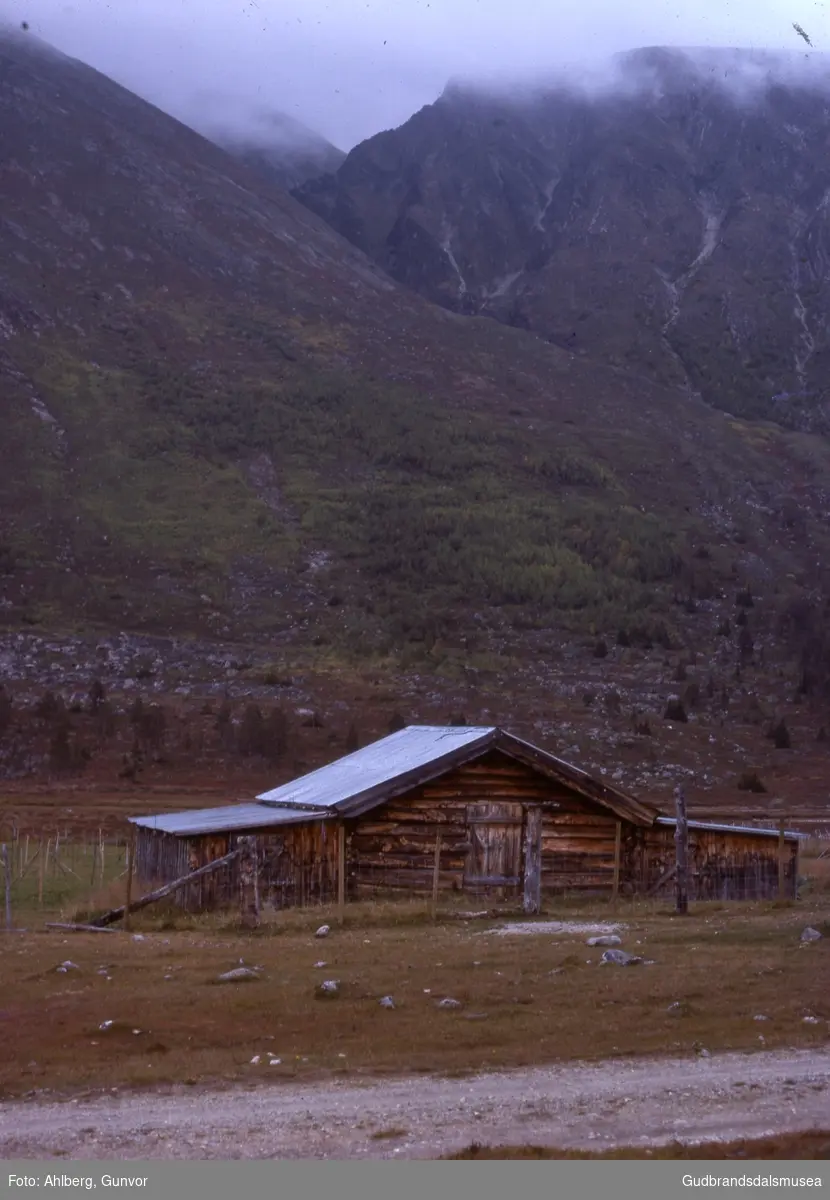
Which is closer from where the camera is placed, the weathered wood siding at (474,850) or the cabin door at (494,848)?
the weathered wood siding at (474,850)

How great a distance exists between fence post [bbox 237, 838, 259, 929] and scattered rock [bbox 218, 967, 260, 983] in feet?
13.8

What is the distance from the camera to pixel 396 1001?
12.9m

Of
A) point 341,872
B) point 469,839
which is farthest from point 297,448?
point 341,872

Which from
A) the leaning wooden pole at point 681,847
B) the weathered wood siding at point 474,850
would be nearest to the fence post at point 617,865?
the weathered wood siding at point 474,850

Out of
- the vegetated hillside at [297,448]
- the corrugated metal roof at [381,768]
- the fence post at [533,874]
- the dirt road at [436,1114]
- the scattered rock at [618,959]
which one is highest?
the vegetated hillside at [297,448]

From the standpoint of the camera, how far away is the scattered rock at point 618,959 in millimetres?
14391

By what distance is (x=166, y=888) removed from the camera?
19812mm

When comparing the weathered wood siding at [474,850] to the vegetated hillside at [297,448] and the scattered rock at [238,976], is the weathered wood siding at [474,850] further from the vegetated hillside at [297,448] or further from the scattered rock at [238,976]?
the vegetated hillside at [297,448]

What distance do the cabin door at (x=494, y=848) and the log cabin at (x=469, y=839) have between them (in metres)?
0.02

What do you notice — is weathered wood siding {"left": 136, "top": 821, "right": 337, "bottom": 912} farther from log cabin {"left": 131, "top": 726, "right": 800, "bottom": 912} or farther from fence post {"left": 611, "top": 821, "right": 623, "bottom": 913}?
fence post {"left": 611, "top": 821, "right": 623, "bottom": 913}

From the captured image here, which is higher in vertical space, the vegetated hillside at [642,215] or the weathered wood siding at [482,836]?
the vegetated hillside at [642,215]

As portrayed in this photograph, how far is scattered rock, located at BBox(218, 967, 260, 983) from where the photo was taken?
14.0m

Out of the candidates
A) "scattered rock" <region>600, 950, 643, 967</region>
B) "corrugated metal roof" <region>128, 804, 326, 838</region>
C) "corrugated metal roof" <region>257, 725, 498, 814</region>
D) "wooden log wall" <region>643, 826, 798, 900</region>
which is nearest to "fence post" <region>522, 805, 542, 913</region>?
"corrugated metal roof" <region>257, 725, 498, 814</region>

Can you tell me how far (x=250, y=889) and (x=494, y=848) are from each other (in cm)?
514
